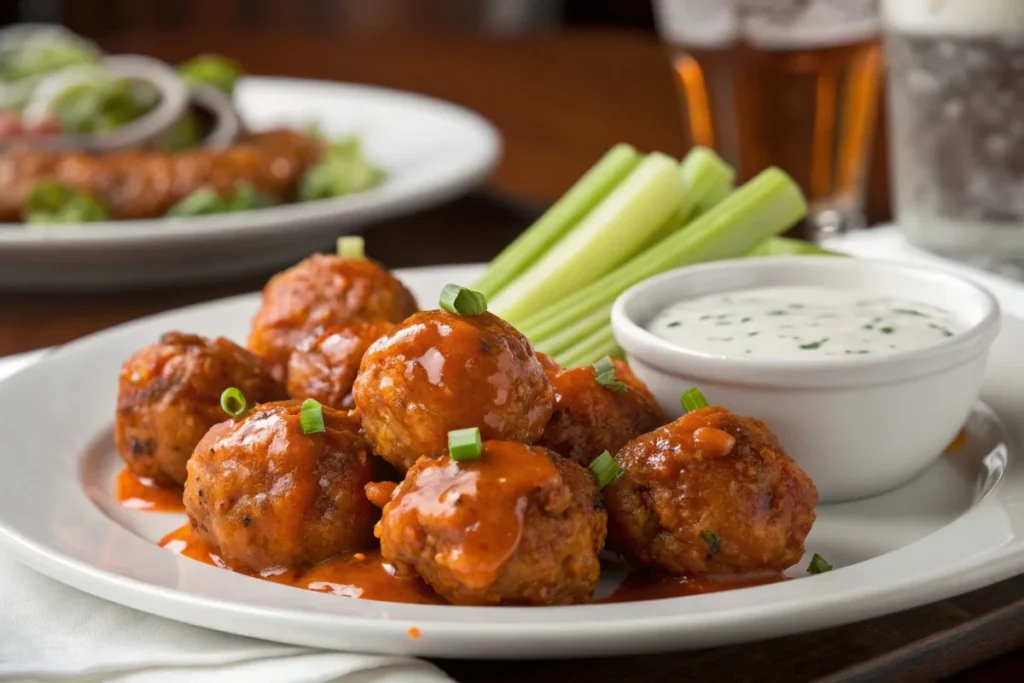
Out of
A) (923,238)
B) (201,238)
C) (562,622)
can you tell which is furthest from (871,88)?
(562,622)

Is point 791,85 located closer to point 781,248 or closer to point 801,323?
point 781,248

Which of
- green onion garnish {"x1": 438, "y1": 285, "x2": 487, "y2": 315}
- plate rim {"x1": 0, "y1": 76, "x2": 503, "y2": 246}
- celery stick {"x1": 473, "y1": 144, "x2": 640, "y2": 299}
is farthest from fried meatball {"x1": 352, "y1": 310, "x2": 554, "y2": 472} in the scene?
plate rim {"x1": 0, "y1": 76, "x2": 503, "y2": 246}

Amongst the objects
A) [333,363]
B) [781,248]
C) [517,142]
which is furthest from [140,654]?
[517,142]

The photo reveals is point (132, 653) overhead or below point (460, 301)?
below

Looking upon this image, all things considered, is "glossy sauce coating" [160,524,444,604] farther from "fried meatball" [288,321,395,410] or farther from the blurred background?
the blurred background

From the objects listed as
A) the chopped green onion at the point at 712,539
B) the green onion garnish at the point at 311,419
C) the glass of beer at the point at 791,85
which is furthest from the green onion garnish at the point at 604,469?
the glass of beer at the point at 791,85

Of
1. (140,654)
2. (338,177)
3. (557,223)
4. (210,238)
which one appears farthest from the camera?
(338,177)

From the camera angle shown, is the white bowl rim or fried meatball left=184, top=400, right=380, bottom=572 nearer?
fried meatball left=184, top=400, right=380, bottom=572
